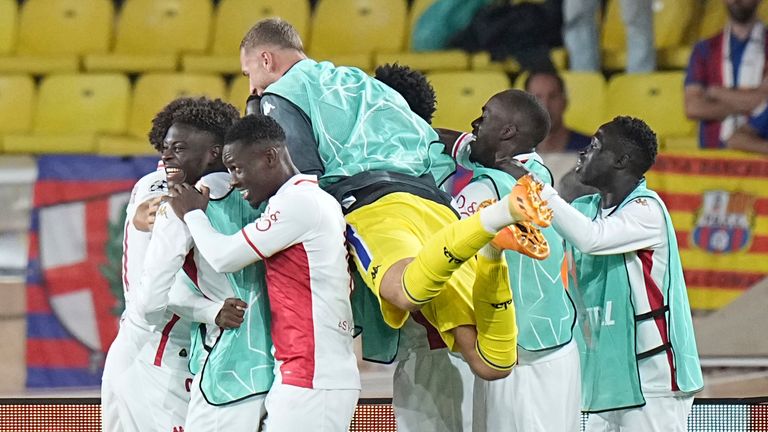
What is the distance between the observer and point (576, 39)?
7.59m

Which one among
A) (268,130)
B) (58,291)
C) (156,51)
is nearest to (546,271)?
(268,130)

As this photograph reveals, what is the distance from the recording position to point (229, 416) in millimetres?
3320

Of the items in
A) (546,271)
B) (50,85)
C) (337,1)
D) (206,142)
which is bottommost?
(546,271)

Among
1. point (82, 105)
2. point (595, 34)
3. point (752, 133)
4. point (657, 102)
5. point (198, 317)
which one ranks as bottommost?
point (198, 317)

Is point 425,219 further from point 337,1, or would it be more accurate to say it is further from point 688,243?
point 337,1

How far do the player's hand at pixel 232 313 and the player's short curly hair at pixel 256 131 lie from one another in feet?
1.59

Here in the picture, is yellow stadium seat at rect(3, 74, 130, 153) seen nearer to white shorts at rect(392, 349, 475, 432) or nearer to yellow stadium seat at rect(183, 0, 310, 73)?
yellow stadium seat at rect(183, 0, 310, 73)

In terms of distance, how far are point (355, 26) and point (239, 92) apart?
38.1 inches

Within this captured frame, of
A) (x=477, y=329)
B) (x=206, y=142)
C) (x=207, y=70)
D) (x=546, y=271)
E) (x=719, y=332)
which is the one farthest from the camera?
(x=207, y=70)

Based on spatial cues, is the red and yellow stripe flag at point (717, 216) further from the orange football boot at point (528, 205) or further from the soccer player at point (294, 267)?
the orange football boot at point (528, 205)

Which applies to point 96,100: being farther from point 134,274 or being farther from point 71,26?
point 134,274

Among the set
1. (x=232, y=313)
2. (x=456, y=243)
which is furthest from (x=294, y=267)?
(x=456, y=243)

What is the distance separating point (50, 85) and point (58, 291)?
5.17ft

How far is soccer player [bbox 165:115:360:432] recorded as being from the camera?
A: 3.24m
